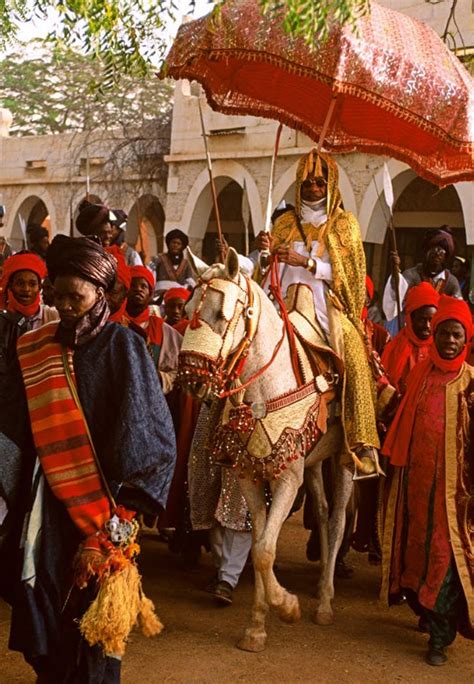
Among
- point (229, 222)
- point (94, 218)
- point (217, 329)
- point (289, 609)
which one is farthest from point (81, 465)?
point (229, 222)

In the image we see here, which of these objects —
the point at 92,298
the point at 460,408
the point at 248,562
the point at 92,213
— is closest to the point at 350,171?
the point at 92,213

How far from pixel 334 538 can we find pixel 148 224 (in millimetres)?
20016

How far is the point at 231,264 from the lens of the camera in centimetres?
530

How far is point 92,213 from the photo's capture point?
342 inches

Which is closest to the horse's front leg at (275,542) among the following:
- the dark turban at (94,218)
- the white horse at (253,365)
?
the white horse at (253,365)

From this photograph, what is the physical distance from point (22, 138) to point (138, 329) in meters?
20.9

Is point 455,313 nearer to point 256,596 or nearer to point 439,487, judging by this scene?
point 439,487

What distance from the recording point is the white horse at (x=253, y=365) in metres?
5.07

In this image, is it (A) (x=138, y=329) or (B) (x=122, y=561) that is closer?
(B) (x=122, y=561)

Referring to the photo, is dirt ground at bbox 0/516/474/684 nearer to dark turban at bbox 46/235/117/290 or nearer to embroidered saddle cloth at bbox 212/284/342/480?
embroidered saddle cloth at bbox 212/284/342/480

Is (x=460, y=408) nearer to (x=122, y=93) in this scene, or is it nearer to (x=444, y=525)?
(x=444, y=525)

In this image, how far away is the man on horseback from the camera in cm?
620

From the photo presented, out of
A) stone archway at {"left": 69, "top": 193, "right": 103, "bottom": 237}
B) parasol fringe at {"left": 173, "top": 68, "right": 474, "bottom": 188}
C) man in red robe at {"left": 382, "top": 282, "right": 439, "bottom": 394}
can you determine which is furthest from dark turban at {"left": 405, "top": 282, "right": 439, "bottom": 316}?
stone archway at {"left": 69, "top": 193, "right": 103, "bottom": 237}

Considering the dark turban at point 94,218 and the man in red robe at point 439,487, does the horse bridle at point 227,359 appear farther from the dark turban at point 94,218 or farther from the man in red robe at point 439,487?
the dark turban at point 94,218
